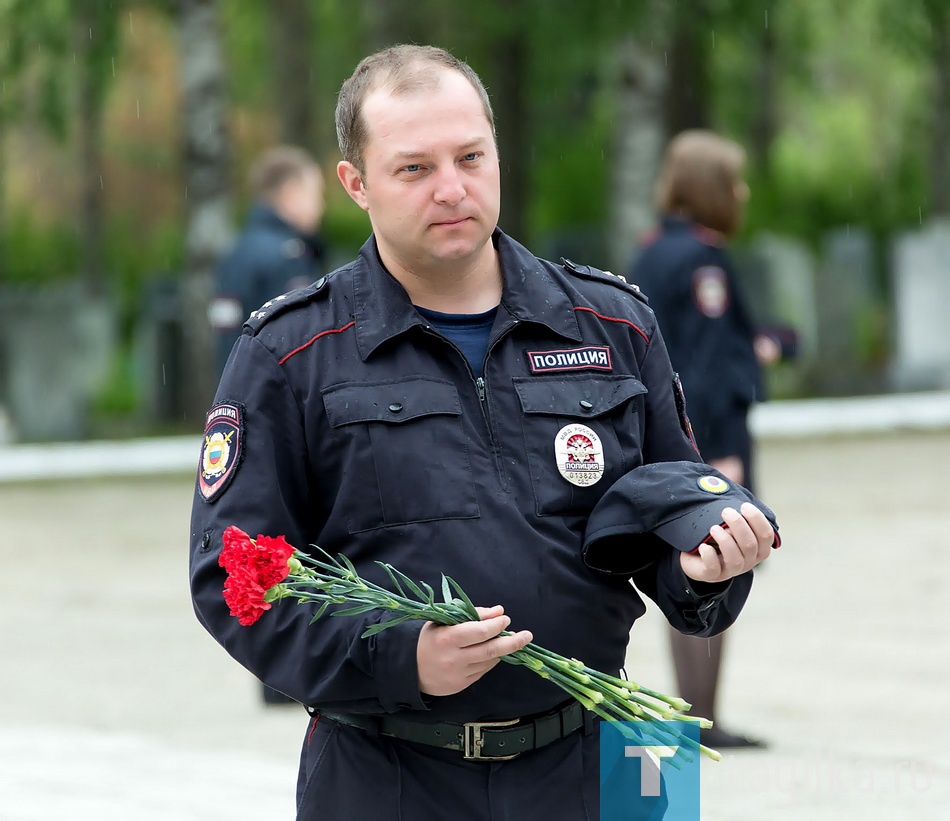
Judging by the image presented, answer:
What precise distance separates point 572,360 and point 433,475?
30 cm

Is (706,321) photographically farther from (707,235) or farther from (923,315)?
(923,315)

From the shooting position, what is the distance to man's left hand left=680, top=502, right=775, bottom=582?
2.43 m

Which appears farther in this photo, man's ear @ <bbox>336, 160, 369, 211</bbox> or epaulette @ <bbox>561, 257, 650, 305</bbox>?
epaulette @ <bbox>561, 257, 650, 305</bbox>

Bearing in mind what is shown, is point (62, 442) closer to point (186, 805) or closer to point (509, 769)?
point (186, 805)

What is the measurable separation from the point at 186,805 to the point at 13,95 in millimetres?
14805

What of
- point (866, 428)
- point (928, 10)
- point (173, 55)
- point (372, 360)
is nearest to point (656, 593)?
point (372, 360)

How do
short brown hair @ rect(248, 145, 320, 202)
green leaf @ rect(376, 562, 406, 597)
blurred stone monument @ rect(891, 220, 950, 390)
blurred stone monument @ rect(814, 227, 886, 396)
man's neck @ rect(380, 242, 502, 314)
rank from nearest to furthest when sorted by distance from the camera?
1. green leaf @ rect(376, 562, 406, 597)
2. man's neck @ rect(380, 242, 502, 314)
3. short brown hair @ rect(248, 145, 320, 202)
4. blurred stone monument @ rect(891, 220, 950, 390)
5. blurred stone monument @ rect(814, 227, 886, 396)

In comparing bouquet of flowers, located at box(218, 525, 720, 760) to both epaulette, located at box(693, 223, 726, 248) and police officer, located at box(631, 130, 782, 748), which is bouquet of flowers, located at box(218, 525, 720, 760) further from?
epaulette, located at box(693, 223, 726, 248)

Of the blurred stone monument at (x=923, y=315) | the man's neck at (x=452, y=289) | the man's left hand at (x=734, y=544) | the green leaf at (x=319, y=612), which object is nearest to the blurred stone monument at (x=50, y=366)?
the blurred stone monument at (x=923, y=315)

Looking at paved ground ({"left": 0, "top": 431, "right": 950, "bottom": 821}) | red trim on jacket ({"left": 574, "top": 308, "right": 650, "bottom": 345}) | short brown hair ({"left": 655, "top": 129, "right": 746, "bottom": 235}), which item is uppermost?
short brown hair ({"left": 655, "top": 129, "right": 746, "bottom": 235})

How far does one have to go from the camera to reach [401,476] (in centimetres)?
255

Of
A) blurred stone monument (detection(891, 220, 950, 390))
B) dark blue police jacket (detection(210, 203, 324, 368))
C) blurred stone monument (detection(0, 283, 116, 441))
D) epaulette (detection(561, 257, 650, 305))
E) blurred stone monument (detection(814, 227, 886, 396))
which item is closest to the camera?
epaulette (detection(561, 257, 650, 305))

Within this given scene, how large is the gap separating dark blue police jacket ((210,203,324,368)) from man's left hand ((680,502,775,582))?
15.5 feet

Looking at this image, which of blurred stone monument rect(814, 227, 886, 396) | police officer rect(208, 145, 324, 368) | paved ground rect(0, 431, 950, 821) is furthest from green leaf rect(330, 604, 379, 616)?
blurred stone monument rect(814, 227, 886, 396)
